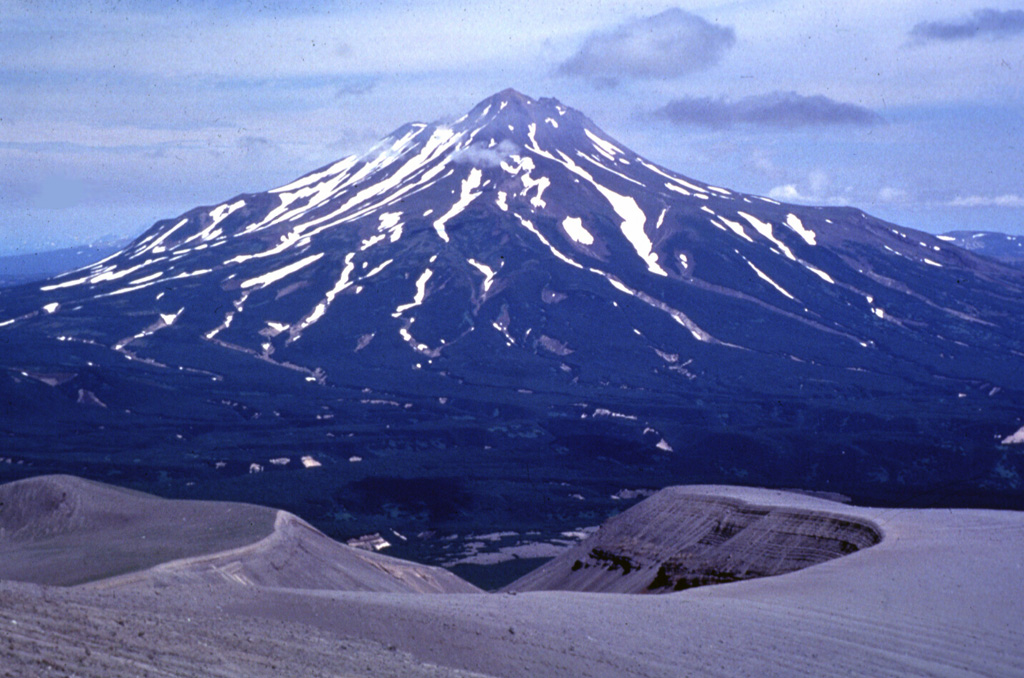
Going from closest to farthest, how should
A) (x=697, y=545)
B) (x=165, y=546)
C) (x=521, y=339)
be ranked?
(x=165, y=546)
(x=697, y=545)
(x=521, y=339)

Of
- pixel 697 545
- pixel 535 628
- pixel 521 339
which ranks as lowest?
pixel 697 545

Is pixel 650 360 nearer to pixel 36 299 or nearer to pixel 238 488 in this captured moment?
pixel 238 488

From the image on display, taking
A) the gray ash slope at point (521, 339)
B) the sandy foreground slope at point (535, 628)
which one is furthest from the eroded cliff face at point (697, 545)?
the gray ash slope at point (521, 339)

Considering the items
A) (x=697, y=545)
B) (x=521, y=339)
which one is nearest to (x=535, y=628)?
(x=697, y=545)

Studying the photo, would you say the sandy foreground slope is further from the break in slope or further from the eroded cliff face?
the eroded cliff face

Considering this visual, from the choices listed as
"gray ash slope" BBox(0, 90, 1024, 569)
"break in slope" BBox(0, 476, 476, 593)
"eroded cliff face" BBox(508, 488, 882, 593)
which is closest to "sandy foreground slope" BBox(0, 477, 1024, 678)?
"break in slope" BBox(0, 476, 476, 593)

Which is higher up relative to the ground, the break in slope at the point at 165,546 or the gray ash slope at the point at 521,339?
the gray ash slope at the point at 521,339

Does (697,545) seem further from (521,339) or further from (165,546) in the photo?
(521,339)

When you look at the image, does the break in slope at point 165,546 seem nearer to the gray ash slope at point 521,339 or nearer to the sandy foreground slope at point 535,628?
the sandy foreground slope at point 535,628
